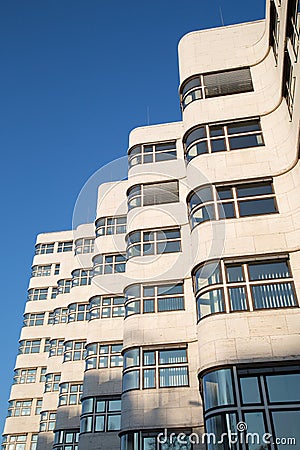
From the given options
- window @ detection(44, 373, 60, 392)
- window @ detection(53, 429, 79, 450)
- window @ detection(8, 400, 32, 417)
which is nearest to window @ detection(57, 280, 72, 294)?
window @ detection(44, 373, 60, 392)

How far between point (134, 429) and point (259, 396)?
6.05 m

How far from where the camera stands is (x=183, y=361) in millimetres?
16844

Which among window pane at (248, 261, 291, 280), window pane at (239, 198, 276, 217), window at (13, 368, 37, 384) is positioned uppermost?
window at (13, 368, 37, 384)

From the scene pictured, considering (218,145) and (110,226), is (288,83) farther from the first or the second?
(110,226)

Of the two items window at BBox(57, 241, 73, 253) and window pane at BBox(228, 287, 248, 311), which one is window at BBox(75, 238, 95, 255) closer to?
window at BBox(57, 241, 73, 253)

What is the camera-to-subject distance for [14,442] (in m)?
33.8

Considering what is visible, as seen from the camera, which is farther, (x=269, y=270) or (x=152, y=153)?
(x=152, y=153)

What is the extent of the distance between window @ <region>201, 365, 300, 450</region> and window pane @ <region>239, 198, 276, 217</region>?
17.1ft

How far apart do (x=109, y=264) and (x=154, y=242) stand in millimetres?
4952

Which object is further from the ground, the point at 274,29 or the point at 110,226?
the point at 274,29

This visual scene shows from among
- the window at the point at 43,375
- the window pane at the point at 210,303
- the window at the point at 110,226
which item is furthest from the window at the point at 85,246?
the window pane at the point at 210,303

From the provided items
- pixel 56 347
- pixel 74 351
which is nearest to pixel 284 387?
pixel 74 351

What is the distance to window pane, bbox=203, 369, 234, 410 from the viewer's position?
11.9 m

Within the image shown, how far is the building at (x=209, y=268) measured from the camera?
12391 millimetres
